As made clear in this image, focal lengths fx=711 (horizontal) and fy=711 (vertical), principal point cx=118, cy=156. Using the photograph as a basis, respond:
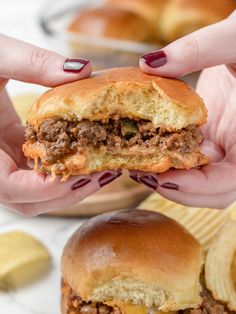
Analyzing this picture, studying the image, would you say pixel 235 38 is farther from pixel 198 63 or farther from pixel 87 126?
pixel 87 126

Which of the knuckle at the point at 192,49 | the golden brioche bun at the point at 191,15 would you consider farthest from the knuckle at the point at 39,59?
the golden brioche bun at the point at 191,15

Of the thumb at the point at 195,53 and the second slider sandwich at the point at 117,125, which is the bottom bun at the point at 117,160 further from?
the thumb at the point at 195,53

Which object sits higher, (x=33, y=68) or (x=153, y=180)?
(x=33, y=68)

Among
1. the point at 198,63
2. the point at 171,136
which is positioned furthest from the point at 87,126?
the point at 198,63

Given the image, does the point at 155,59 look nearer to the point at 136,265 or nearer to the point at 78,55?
the point at 136,265

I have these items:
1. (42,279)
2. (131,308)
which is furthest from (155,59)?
(42,279)

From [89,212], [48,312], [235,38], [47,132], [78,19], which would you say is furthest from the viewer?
[78,19]
